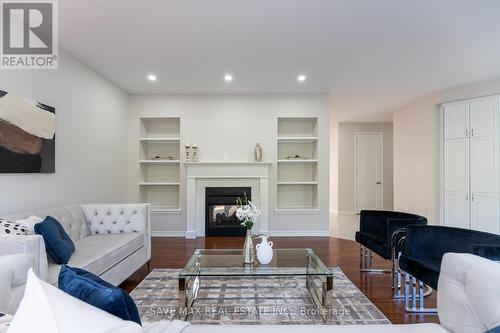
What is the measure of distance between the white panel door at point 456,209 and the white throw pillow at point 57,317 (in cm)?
586

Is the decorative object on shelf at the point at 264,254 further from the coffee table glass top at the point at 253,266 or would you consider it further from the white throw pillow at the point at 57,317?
the white throw pillow at the point at 57,317

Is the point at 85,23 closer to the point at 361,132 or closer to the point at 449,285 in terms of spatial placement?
the point at 449,285

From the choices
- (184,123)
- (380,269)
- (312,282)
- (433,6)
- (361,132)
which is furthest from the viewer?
(361,132)

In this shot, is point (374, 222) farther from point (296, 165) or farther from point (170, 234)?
point (170, 234)

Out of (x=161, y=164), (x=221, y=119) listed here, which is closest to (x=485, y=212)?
(x=221, y=119)

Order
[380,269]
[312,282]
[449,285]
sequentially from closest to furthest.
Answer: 1. [449,285]
2. [312,282]
3. [380,269]

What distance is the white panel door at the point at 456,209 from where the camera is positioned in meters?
4.97

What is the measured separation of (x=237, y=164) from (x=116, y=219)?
2428 mm

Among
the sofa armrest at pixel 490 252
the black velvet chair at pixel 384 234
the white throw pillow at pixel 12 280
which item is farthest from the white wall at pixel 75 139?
the sofa armrest at pixel 490 252

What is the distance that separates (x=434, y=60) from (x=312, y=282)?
3.39m

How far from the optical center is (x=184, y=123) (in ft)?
18.1

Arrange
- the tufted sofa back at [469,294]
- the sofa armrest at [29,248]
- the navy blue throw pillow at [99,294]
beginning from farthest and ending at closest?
the sofa armrest at [29,248] → the tufted sofa back at [469,294] → the navy blue throw pillow at [99,294]

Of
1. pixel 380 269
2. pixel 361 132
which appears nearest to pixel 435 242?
pixel 380 269

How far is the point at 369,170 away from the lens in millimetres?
8469
